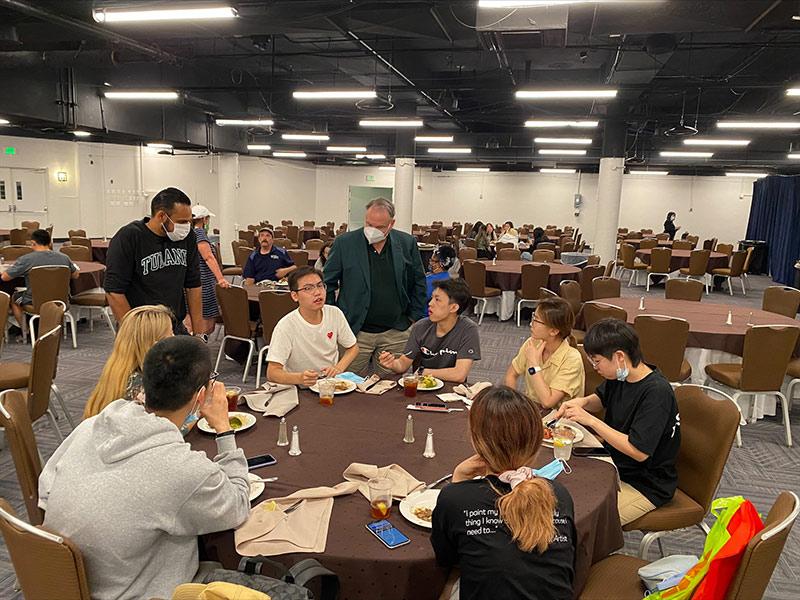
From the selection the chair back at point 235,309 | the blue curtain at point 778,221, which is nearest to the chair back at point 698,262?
the blue curtain at point 778,221

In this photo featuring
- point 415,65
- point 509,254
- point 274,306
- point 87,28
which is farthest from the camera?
point 415,65

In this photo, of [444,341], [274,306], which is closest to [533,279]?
[274,306]

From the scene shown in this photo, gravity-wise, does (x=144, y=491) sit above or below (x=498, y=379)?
above

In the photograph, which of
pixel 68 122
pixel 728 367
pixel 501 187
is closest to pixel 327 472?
pixel 728 367

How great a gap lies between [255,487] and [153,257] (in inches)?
87.9

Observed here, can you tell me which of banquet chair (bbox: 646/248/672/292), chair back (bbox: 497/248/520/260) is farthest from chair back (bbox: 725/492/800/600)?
banquet chair (bbox: 646/248/672/292)

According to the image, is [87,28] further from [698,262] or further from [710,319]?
[698,262]

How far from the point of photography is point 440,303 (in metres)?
3.57

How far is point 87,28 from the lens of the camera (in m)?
6.97

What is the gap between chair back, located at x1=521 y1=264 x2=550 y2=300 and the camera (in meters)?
8.39

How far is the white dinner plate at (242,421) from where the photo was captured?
8.03ft

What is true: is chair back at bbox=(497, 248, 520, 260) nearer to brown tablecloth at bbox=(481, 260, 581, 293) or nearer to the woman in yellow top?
brown tablecloth at bbox=(481, 260, 581, 293)

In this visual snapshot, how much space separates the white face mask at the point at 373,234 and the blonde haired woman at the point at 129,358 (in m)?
2.07

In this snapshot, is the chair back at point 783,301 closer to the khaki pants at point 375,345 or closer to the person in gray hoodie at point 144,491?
the khaki pants at point 375,345
